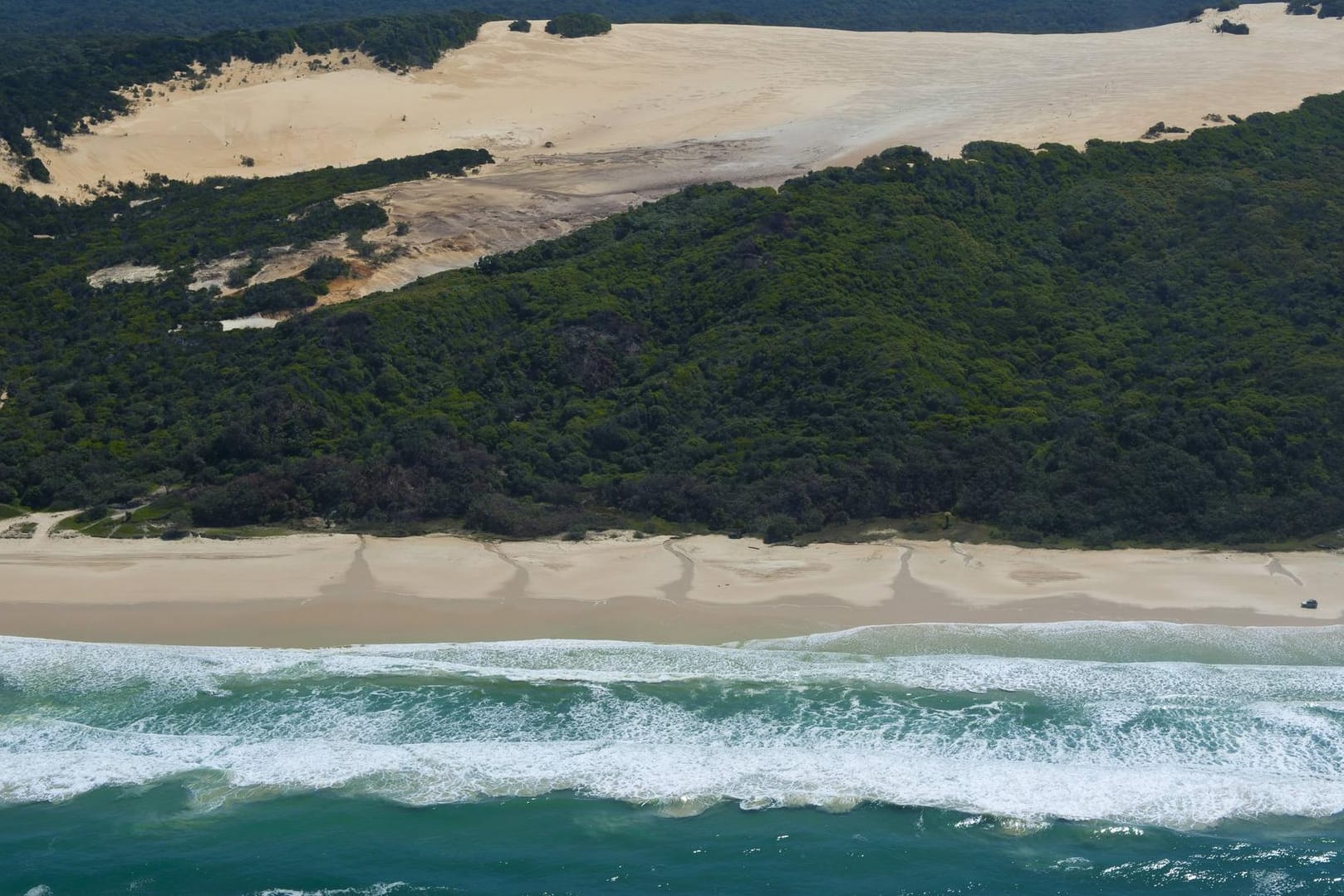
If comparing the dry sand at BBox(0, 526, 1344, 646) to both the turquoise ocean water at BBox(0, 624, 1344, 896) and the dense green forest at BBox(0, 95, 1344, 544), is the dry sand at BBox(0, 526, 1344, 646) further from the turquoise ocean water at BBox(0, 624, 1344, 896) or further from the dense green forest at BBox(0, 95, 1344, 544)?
the dense green forest at BBox(0, 95, 1344, 544)

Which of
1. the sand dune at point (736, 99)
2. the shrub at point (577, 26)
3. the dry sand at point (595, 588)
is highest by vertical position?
the shrub at point (577, 26)

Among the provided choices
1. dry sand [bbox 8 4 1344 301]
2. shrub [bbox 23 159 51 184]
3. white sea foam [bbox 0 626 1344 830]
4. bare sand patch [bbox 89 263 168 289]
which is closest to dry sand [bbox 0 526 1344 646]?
white sea foam [bbox 0 626 1344 830]

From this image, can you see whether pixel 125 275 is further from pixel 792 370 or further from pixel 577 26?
pixel 577 26

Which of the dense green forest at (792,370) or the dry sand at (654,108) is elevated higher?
the dry sand at (654,108)

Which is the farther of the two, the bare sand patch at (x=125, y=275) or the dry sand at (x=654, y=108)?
the dry sand at (x=654, y=108)

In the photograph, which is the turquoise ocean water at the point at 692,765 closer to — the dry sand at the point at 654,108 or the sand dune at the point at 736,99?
the dry sand at the point at 654,108

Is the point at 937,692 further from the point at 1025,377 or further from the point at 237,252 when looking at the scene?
the point at 237,252

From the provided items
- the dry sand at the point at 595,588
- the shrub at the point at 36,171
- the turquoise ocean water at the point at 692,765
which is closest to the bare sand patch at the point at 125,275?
the shrub at the point at 36,171

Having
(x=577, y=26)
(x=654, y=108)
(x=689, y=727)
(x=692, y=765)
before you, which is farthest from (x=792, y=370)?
(x=577, y=26)
